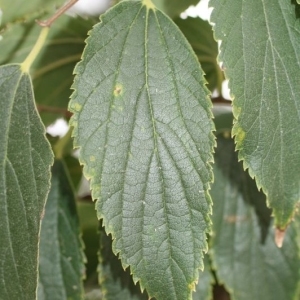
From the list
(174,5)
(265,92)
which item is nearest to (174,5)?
(174,5)

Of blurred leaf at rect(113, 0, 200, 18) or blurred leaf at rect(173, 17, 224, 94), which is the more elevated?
blurred leaf at rect(113, 0, 200, 18)

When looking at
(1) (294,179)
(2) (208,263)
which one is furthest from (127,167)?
(2) (208,263)

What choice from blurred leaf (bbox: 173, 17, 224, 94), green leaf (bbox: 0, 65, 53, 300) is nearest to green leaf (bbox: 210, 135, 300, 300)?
blurred leaf (bbox: 173, 17, 224, 94)

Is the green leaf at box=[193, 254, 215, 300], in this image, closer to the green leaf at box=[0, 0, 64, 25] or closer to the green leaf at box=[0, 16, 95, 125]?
the green leaf at box=[0, 16, 95, 125]

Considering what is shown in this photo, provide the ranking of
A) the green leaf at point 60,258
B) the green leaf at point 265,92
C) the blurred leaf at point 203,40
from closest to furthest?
the green leaf at point 265,92 → the green leaf at point 60,258 → the blurred leaf at point 203,40

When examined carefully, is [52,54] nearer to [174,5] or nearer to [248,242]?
[174,5]

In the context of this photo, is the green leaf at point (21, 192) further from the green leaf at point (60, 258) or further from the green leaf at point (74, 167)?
the green leaf at point (74, 167)

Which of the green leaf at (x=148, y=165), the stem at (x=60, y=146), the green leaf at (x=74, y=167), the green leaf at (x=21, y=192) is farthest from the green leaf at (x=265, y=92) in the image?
the green leaf at (x=74, y=167)
